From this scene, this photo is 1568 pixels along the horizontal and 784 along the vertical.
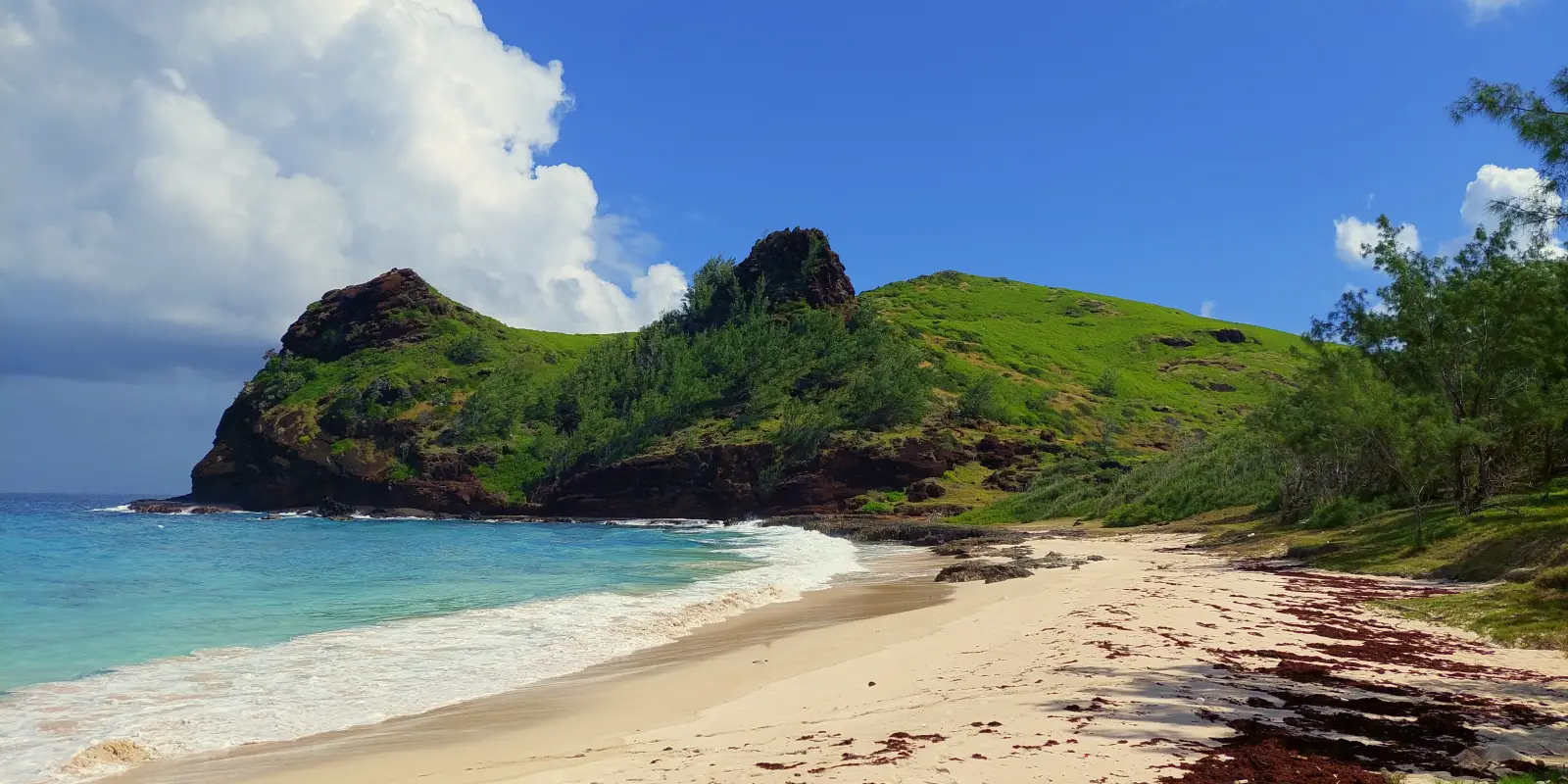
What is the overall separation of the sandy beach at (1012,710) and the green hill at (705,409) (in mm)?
60095

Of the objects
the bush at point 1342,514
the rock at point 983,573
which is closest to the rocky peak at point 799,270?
the bush at point 1342,514

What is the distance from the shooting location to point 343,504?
100188 mm

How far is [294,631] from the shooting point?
56.6 feet

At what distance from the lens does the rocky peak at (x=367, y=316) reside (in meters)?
132

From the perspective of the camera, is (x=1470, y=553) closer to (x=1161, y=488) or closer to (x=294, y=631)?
(x=294, y=631)

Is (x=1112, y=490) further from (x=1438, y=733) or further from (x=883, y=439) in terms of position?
(x=1438, y=733)

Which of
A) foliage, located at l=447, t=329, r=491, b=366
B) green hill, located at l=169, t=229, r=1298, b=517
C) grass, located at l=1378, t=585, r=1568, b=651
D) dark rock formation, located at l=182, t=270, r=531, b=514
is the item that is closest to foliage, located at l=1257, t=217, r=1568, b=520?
grass, located at l=1378, t=585, r=1568, b=651

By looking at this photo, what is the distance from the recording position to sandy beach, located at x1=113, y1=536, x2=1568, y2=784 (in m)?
7.01

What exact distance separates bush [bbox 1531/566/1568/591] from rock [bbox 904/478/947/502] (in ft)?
205

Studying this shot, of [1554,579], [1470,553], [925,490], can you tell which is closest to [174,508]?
[925,490]

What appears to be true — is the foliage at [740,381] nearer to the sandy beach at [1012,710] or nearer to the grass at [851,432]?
the grass at [851,432]

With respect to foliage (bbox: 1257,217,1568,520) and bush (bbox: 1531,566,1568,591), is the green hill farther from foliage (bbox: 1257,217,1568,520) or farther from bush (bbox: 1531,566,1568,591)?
bush (bbox: 1531,566,1568,591)

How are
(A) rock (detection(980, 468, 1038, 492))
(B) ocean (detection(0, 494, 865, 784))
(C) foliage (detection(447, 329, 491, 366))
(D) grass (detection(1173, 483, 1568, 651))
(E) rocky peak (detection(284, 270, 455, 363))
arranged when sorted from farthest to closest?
(E) rocky peak (detection(284, 270, 455, 363)), (C) foliage (detection(447, 329, 491, 366)), (A) rock (detection(980, 468, 1038, 492)), (D) grass (detection(1173, 483, 1568, 651)), (B) ocean (detection(0, 494, 865, 784))

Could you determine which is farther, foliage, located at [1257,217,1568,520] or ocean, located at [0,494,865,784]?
foliage, located at [1257,217,1568,520]
